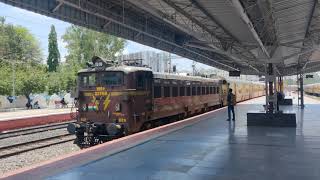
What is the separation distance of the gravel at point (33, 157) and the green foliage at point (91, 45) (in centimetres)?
5320

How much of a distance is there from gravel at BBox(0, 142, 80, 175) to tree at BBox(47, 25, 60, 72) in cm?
7960

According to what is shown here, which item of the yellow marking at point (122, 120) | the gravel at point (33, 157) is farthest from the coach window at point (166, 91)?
the gravel at point (33, 157)

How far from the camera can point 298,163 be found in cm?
853

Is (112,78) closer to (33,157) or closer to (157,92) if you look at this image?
(157,92)

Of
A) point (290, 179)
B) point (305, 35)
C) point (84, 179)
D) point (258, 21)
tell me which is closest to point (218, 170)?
point (290, 179)

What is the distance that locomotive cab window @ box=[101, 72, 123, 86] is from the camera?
14578 millimetres

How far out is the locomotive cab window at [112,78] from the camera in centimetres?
1458

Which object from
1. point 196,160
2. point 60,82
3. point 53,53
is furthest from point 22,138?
point 53,53

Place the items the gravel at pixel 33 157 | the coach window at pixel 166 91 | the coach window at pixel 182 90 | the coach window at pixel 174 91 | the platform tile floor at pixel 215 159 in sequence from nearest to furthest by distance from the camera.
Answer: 1. the platform tile floor at pixel 215 159
2. the gravel at pixel 33 157
3. the coach window at pixel 166 91
4. the coach window at pixel 174 91
5. the coach window at pixel 182 90

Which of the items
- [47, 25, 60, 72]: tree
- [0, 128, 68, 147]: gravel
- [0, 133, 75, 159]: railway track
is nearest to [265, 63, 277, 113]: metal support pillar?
[0, 133, 75, 159]: railway track

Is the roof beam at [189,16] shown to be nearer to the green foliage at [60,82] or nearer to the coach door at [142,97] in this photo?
the coach door at [142,97]

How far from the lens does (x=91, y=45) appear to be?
69.1m

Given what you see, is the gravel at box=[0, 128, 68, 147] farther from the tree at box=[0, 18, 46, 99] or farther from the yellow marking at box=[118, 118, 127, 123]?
the tree at box=[0, 18, 46, 99]

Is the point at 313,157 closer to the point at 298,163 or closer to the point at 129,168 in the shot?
the point at 298,163
